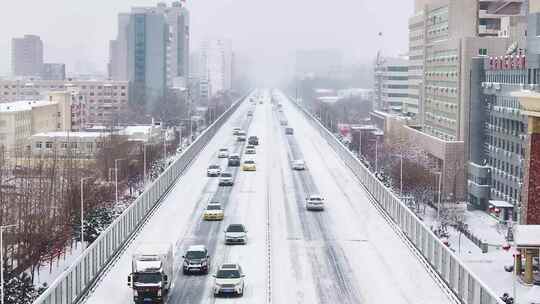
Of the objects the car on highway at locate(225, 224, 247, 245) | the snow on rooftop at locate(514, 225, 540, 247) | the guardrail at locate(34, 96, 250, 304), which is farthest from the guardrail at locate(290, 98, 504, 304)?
the guardrail at locate(34, 96, 250, 304)

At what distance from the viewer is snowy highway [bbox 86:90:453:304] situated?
2900cm

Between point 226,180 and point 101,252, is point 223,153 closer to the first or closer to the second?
point 226,180

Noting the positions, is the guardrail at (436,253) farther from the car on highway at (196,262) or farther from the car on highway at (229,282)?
the car on highway at (196,262)

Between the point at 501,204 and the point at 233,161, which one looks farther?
the point at 233,161

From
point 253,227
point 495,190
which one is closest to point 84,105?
point 495,190

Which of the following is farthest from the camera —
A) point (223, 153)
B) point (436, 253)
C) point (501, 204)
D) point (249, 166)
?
point (223, 153)

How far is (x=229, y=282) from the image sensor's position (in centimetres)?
2838

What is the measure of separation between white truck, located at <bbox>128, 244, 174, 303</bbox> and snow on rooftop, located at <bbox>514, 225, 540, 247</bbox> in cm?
1383

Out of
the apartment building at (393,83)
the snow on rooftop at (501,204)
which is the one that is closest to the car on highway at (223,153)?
the snow on rooftop at (501,204)

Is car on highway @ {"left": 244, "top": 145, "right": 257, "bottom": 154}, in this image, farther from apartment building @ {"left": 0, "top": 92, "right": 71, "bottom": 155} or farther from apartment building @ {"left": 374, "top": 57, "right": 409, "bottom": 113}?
apartment building @ {"left": 374, "top": 57, "right": 409, "bottom": 113}

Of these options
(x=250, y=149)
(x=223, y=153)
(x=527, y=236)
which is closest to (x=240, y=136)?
(x=250, y=149)

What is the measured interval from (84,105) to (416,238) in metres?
109

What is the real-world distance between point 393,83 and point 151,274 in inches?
4277

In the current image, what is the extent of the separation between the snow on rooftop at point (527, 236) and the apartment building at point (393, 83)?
8610 cm
